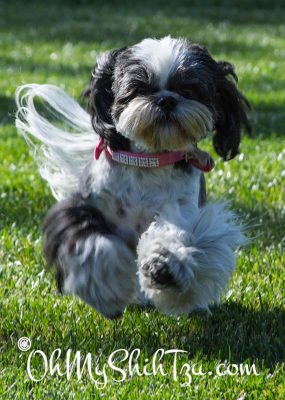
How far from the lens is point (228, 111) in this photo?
9.16 feet

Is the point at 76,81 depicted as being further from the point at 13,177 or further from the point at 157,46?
the point at 157,46

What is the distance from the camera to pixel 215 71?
8.71ft

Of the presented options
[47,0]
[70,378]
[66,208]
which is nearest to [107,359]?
[70,378]

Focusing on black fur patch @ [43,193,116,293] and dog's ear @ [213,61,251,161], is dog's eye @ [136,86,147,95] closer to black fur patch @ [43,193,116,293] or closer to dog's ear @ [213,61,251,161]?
dog's ear @ [213,61,251,161]

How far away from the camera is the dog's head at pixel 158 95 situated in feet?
7.89

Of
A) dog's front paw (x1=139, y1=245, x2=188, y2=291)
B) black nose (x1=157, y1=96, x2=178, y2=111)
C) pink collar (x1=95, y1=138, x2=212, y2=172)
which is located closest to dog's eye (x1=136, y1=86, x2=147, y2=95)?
black nose (x1=157, y1=96, x2=178, y2=111)

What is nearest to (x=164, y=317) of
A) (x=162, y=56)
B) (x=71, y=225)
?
(x=71, y=225)

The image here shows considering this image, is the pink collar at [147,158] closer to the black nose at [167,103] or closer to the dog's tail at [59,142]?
the black nose at [167,103]

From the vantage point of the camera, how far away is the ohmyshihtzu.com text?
2.17 m

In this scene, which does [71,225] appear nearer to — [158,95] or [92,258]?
[92,258]

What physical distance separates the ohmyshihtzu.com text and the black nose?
998mm

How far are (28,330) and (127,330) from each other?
43 centimetres

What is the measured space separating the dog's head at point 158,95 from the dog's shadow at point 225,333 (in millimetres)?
797

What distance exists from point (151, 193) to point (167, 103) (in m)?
0.46
